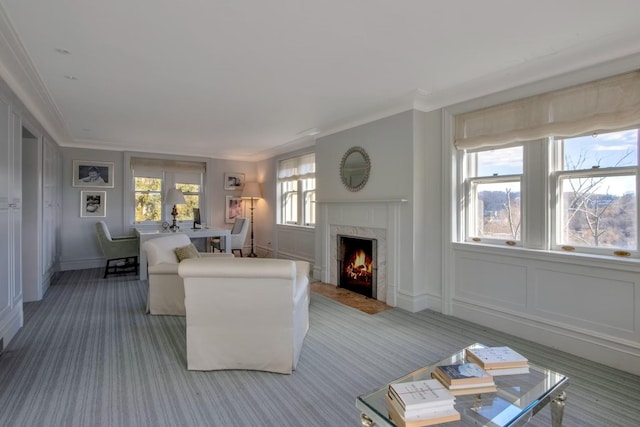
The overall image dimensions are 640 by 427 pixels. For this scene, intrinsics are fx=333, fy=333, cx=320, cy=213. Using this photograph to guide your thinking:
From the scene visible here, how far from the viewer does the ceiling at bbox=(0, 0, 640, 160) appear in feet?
6.74

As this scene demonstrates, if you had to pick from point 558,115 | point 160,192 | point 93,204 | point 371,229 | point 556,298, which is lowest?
point 556,298

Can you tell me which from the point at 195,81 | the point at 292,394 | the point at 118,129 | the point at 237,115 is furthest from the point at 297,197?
the point at 292,394

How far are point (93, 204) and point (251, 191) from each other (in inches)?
120

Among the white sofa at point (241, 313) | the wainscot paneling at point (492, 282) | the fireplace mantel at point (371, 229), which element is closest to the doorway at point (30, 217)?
the white sofa at point (241, 313)

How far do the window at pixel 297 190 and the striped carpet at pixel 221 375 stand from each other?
9.41 feet

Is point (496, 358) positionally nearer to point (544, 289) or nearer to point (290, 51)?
point (544, 289)

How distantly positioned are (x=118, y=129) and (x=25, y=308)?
9.08ft

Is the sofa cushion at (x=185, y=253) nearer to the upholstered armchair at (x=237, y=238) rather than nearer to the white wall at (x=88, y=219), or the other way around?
the upholstered armchair at (x=237, y=238)

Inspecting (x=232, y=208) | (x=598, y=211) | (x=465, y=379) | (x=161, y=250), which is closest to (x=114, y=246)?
(x=161, y=250)

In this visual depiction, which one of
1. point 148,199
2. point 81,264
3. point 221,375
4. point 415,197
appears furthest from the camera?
point 148,199

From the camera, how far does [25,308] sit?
392 centimetres

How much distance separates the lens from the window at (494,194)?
3268mm

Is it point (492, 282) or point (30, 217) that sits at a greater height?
point (30, 217)

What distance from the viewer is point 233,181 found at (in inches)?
307
